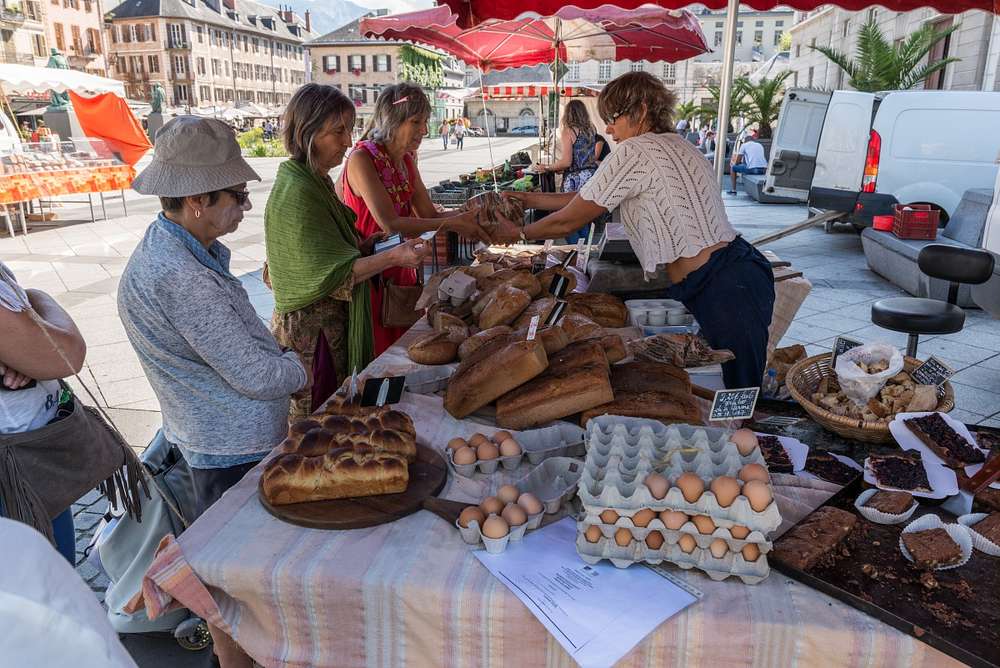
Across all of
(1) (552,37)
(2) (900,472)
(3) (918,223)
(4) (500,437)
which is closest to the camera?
(2) (900,472)

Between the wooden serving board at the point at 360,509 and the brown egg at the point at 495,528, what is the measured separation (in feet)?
0.72

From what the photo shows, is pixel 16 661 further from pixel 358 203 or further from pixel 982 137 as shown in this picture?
pixel 982 137

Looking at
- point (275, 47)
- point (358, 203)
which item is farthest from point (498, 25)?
point (275, 47)

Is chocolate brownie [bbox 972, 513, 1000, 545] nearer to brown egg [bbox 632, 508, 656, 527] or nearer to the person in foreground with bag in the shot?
brown egg [bbox 632, 508, 656, 527]

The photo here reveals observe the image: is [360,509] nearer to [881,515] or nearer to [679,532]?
[679,532]

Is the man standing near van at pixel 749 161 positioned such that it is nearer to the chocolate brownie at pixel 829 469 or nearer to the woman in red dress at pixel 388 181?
the woman in red dress at pixel 388 181

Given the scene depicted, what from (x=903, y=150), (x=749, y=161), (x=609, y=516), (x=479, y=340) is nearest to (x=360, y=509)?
(x=609, y=516)

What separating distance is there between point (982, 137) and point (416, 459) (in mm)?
9596

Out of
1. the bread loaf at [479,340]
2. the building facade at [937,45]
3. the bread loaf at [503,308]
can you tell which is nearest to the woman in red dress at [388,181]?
the bread loaf at [503,308]

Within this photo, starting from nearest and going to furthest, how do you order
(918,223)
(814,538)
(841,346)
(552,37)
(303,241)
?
1. (814,538)
2. (841,346)
3. (303,241)
4. (918,223)
5. (552,37)

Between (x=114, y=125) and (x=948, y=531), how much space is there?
15960mm

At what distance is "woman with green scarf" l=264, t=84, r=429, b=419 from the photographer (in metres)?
2.59

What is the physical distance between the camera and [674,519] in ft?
4.15

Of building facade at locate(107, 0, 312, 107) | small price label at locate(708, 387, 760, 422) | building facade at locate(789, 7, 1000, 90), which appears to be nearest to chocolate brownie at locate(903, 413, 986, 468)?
small price label at locate(708, 387, 760, 422)
